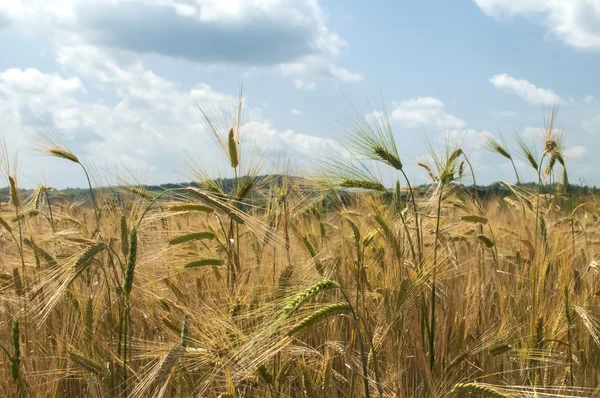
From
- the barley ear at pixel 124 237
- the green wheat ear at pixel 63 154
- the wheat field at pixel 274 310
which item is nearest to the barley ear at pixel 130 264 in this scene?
the wheat field at pixel 274 310

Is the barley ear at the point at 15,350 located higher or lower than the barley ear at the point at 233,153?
lower

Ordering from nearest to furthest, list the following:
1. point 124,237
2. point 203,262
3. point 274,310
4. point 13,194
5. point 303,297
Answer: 1. point 303,297
2. point 274,310
3. point 124,237
4. point 203,262
5. point 13,194

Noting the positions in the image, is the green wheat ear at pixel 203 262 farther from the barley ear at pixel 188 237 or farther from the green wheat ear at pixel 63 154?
the green wheat ear at pixel 63 154

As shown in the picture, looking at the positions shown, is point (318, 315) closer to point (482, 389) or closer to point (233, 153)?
point (482, 389)

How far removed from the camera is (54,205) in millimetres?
5637

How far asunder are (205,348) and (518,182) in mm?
3299

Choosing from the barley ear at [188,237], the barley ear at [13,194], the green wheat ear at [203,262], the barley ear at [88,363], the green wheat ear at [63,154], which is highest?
the green wheat ear at [63,154]

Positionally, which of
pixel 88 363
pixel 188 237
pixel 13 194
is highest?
pixel 13 194

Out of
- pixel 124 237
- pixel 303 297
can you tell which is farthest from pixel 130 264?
pixel 303 297

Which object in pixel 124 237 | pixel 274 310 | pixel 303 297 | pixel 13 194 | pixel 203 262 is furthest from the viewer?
pixel 13 194

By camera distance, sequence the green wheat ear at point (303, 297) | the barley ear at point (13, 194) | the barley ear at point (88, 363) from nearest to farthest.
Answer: the green wheat ear at point (303, 297), the barley ear at point (88, 363), the barley ear at point (13, 194)

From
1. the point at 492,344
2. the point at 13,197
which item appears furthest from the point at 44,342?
the point at 492,344

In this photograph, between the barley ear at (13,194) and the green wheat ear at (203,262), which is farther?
the barley ear at (13,194)

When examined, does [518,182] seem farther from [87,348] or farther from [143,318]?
[87,348]
